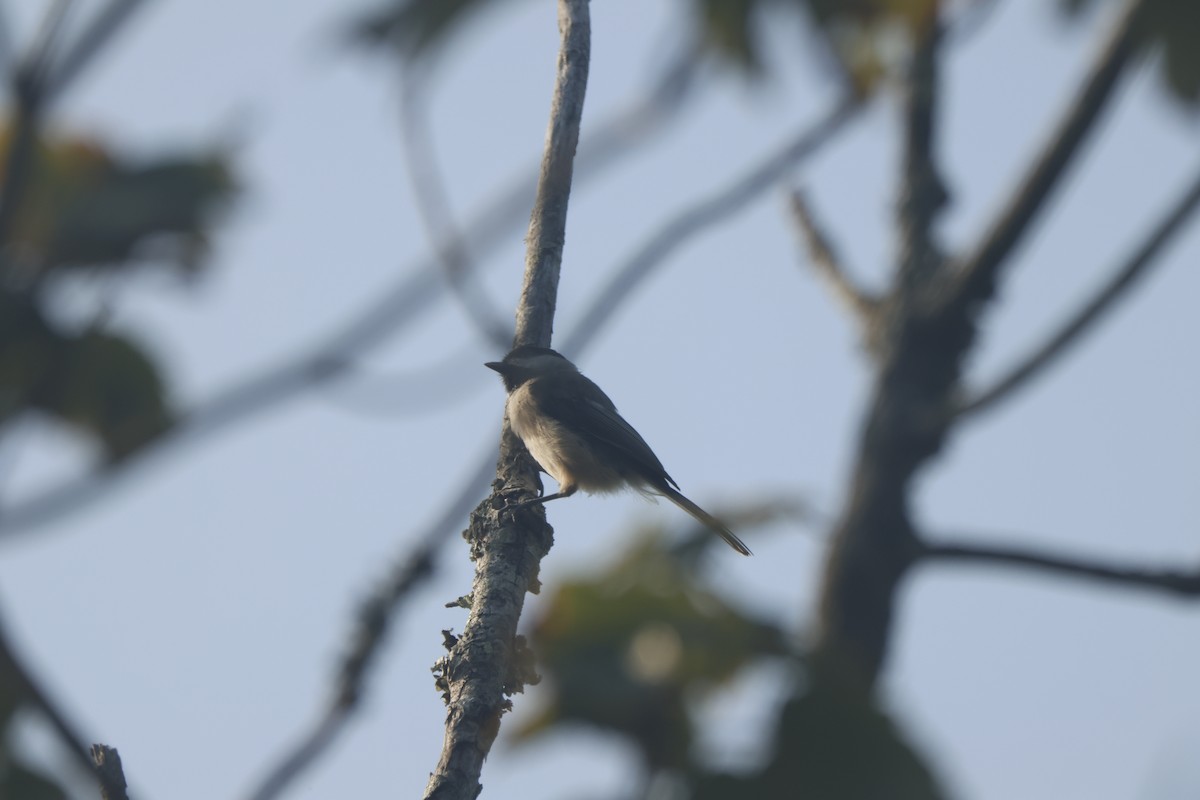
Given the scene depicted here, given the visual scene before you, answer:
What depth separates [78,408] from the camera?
3832 mm

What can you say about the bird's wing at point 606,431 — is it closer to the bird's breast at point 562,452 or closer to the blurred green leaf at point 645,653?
the bird's breast at point 562,452

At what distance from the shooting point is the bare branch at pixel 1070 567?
349cm

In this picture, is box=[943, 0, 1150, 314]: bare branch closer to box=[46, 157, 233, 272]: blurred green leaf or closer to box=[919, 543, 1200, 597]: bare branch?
box=[919, 543, 1200, 597]: bare branch

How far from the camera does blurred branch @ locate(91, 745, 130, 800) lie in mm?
2738

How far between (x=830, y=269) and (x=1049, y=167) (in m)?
2.00

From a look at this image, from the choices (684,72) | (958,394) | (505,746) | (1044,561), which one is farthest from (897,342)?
(505,746)

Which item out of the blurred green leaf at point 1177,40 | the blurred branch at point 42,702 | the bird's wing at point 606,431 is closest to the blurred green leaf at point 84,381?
the blurred branch at point 42,702

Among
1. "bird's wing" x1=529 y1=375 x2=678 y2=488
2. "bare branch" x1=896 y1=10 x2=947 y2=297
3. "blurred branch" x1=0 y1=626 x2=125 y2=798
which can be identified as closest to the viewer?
"blurred branch" x1=0 y1=626 x2=125 y2=798

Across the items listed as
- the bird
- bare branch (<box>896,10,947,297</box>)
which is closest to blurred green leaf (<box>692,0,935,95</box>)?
bare branch (<box>896,10,947,297</box>)

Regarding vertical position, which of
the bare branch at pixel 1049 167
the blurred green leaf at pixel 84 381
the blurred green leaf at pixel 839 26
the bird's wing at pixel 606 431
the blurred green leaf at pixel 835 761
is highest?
the bird's wing at pixel 606 431

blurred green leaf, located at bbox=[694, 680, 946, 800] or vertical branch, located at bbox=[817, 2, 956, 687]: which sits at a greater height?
vertical branch, located at bbox=[817, 2, 956, 687]

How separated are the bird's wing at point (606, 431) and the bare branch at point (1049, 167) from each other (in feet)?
10.5

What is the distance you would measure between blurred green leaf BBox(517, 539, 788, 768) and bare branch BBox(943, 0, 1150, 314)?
2.68 metres

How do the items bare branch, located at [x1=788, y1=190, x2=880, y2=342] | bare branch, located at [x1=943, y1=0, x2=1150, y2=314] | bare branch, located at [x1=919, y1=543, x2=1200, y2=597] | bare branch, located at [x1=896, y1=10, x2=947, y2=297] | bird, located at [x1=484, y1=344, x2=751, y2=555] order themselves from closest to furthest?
1. bare branch, located at [x1=919, y1=543, x2=1200, y2=597]
2. bare branch, located at [x1=943, y1=0, x2=1150, y2=314]
3. bare branch, located at [x1=896, y1=10, x2=947, y2=297]
4. bare branch, located at [x1=788, y1=190, x2=880, y2=342]
5. bird, located at [x1=484, y1=344, x2=751, y2=555]
